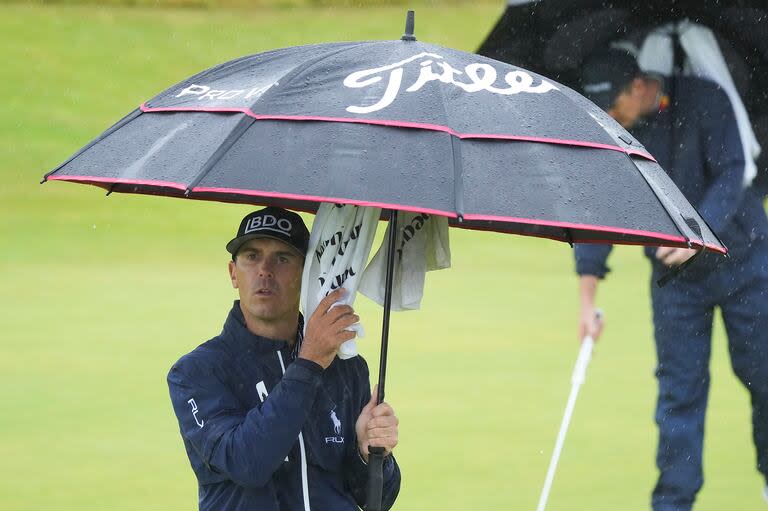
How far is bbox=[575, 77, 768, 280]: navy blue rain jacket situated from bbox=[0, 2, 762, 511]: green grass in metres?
1.17

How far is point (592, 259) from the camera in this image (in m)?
6.32

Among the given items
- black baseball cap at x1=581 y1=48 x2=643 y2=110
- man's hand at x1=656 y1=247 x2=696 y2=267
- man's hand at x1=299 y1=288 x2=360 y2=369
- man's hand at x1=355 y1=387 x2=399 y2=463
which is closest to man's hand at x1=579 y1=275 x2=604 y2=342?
man's hand at x1=656 y1=247 x2=696 y2=267

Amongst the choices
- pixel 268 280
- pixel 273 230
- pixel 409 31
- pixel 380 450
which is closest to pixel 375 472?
pixel 380 450

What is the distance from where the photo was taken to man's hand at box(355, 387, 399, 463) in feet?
11.6

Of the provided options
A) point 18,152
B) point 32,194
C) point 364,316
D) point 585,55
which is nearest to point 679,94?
point 585,55

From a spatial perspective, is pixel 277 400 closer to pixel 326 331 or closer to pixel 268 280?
pixel 326 331

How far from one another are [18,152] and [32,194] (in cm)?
266

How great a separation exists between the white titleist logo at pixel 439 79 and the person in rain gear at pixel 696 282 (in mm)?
2628

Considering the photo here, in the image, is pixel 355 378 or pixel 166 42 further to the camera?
pixel 166 42

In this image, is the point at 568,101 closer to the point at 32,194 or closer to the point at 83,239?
the point at 83,239

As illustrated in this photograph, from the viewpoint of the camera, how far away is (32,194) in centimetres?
1881

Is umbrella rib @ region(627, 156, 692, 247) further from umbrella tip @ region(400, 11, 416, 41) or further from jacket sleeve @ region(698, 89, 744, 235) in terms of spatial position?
jacket sleeve @ region(698, 89, 744, 235)

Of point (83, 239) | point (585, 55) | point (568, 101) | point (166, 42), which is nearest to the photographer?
point (568, 101)

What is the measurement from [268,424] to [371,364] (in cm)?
602
